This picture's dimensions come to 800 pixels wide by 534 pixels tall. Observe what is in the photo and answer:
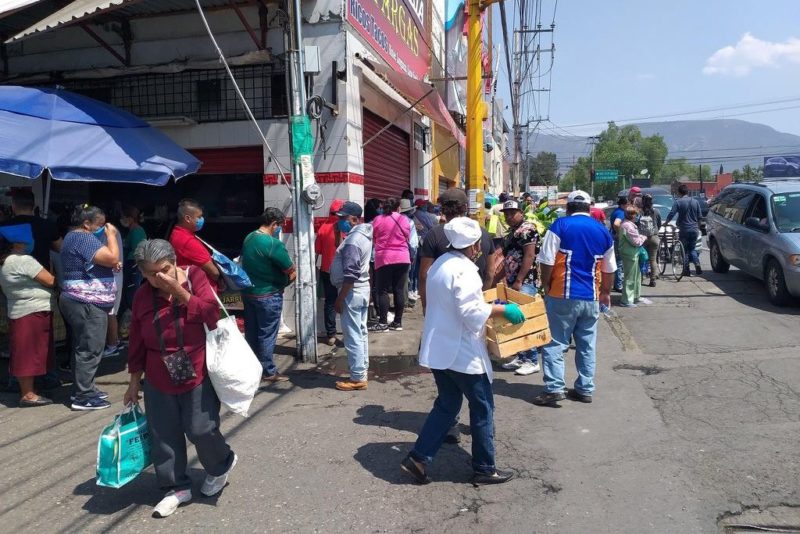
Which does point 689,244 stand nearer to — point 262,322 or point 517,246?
point 517,246

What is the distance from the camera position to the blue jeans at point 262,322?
6254 millimetres

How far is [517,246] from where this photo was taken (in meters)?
6.32

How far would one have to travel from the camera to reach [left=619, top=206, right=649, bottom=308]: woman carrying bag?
938 cm

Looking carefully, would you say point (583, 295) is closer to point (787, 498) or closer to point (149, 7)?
point (787, 498)

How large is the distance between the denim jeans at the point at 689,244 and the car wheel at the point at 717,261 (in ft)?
1.50

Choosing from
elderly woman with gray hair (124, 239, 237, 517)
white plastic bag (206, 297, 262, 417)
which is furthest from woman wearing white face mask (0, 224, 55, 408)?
white plastic bag (206, 297, 262, 417)

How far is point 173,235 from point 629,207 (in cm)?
700

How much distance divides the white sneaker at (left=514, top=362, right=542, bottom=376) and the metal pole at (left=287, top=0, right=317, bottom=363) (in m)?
2.40

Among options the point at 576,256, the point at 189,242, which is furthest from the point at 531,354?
the point at 189,242

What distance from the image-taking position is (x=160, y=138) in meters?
7.57

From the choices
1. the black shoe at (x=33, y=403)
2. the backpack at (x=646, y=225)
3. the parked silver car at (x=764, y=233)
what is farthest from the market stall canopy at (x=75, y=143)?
the parked silver car at (x=764, y=233)

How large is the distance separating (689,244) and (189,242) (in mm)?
9622

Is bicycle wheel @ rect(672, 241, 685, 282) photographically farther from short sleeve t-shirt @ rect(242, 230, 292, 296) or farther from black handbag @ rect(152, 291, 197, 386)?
black handbag @ rect(152, 291, 197, 386)

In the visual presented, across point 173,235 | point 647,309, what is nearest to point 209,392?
point 173,235
